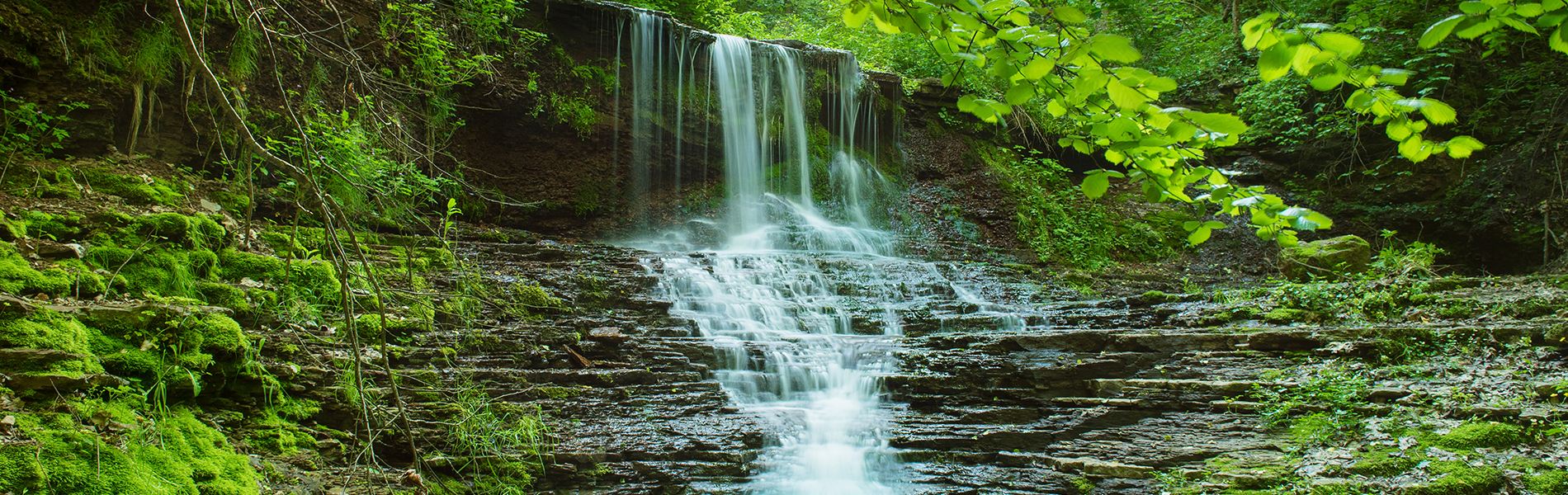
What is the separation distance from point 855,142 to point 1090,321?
6925 mm

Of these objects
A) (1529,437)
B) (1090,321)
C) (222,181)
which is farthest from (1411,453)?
(222,181)

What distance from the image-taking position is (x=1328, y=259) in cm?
765

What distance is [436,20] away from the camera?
8656 mm

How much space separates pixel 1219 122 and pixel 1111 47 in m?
0.33

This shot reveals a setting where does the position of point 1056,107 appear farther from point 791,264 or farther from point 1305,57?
point 791,264

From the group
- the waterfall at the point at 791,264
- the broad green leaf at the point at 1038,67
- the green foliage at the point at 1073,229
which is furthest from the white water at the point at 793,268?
the broad green leaf at the point at 1038,67

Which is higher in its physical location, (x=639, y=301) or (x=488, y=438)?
(x=639, y=301)

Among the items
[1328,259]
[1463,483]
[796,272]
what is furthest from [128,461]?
[1328,259]

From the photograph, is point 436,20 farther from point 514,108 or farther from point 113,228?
point 113,228

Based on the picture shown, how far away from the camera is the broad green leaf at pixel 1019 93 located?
1.82 m

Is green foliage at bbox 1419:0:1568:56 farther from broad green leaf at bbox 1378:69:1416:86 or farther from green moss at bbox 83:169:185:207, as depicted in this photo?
green moss at bbox 83:169:185:207

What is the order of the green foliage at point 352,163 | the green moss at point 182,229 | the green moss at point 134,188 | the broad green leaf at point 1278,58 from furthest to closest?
the green foliage at point 352,163 → the green moss at point 134,188 → the green moss at point 182,229 → the broad green leaf at point 1278,58

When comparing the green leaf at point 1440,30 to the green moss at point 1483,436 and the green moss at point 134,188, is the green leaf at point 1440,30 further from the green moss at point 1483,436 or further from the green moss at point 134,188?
the green moss at point 134,188

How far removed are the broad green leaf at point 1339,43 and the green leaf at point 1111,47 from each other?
0.37 m
